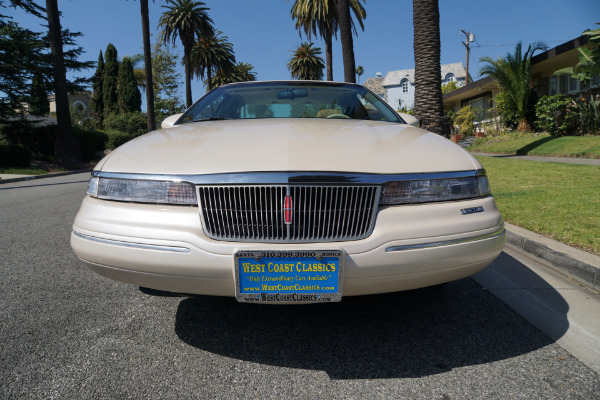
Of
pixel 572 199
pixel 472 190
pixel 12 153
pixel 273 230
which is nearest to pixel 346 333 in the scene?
pixel 273 230

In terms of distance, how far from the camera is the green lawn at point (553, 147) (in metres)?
11.4

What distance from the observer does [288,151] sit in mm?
2150

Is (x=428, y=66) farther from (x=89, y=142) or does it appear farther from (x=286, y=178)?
(x=89, y=142)

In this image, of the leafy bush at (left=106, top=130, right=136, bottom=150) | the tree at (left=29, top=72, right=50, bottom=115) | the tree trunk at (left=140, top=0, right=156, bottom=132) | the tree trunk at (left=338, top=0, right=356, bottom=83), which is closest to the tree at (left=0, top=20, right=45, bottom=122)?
the tree at (left=29, top=72, right=50, bottom=115)

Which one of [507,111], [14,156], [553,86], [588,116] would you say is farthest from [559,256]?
[14,156]

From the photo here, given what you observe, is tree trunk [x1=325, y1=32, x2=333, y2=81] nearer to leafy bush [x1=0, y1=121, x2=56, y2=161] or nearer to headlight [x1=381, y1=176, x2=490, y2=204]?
leafy bush [x1=0, y1=121, x2=56, y2=161]

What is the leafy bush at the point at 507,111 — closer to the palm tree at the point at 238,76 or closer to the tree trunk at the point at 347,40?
the tree trunk at the point at 347,40

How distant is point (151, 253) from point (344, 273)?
2.88 feet

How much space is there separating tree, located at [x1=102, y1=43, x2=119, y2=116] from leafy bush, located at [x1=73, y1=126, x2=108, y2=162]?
20.7 meters

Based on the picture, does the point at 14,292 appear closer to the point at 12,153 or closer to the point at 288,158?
the point at 288,158

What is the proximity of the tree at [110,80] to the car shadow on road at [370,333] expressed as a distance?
4558 centimetres

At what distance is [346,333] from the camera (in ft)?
7.89

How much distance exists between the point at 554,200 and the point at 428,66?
5.15 m

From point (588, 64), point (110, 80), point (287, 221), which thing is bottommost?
point (287, 221)
